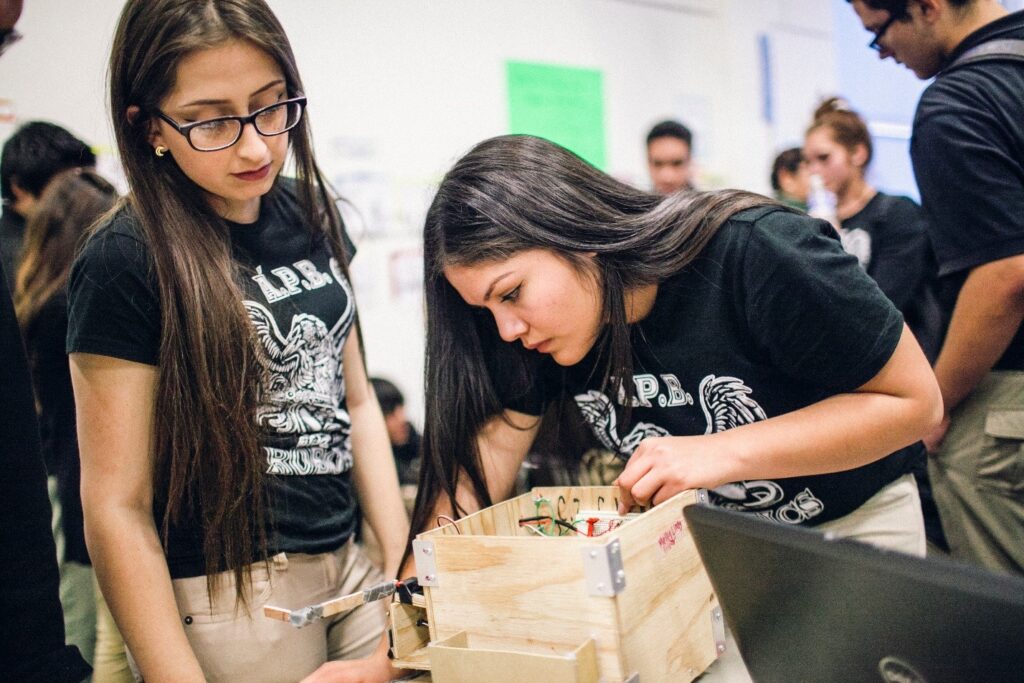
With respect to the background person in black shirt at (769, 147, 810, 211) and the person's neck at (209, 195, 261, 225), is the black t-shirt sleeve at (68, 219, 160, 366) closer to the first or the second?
the person's neck at (209, 195, 261, 225)

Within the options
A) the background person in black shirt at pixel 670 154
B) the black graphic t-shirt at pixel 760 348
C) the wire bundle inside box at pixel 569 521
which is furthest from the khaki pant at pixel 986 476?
the background person in black shirt at pixel 670 154

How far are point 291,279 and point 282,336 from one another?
10 centimetres

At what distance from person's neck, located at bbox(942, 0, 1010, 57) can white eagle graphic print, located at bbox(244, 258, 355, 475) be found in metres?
1.17

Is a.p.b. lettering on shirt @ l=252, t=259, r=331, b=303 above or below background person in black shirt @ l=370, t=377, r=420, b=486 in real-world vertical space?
above

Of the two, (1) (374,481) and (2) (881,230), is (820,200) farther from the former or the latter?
(1) (374,481)

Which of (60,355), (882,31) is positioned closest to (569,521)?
(882,31)

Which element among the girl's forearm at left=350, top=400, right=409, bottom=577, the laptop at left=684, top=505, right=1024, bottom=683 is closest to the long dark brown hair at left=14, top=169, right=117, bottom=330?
the girl's forearm at left=350, top=400, right=409, bottom=577

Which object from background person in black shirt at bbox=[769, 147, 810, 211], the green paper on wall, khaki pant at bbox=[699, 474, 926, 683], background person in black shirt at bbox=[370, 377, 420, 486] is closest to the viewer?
khaki pant at bbox=[699, 474, 926, 683]

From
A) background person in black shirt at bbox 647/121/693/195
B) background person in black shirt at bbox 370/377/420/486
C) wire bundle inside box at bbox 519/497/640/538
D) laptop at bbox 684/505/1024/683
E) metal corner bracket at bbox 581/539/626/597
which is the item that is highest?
background person in black shirt at bbox 647/121/693/195

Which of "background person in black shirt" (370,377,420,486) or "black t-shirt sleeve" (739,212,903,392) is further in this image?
"background person in black shirt" (370,377,420,486)

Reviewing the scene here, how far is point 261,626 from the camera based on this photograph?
47.2 inches

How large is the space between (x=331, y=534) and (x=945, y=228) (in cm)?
117

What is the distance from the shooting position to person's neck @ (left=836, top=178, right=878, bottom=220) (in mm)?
2580

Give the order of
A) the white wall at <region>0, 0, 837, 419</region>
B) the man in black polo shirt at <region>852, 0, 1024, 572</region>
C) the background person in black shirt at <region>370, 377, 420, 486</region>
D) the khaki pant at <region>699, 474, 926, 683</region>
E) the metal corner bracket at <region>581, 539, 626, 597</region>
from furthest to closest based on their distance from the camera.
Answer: the background person in black shirt at <region>370, 377, 420, 486</region>, the white wall at <region>0, 0, 837, 419</region>, the man in black polo shirt at <region>852, 0, 1024, 572</region>, the khaki pant at <region>699, 474, 926, 683</region>, the metal corner bracket at <region>581, 539, 626, 597</region>
